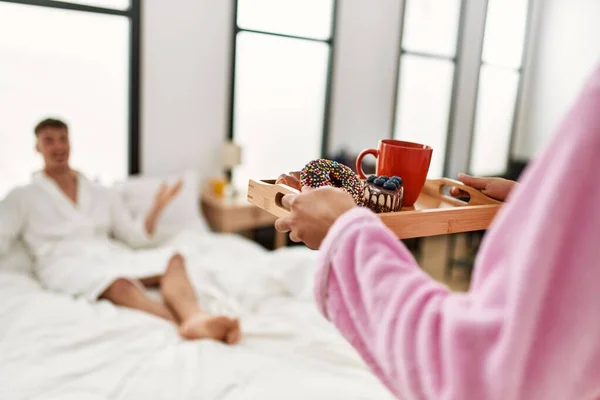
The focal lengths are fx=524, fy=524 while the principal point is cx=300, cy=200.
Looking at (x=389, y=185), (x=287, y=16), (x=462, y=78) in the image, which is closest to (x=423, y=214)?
(x=389, y=185)

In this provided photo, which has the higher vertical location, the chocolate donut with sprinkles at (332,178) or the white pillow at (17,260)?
the chocolate donut with sprinkles at (332,178)

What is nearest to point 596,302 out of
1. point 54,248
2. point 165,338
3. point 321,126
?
point 165,338

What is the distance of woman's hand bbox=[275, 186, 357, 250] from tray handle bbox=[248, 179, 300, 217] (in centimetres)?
6

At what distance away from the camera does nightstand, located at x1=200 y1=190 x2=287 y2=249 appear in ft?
7.68

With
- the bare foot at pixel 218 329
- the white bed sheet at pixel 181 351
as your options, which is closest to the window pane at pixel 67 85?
the white bed sheet at pixel 181 351

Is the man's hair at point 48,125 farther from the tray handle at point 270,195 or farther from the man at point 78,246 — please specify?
the tray handle at point 270,195

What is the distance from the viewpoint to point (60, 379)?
1123mm

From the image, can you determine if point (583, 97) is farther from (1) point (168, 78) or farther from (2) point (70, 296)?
(1) point (168, 78)

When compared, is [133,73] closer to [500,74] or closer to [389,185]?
[500,74]

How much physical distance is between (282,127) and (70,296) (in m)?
1.24

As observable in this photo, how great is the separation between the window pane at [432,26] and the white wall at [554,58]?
198 millimetres

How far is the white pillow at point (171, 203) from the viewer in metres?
2.11

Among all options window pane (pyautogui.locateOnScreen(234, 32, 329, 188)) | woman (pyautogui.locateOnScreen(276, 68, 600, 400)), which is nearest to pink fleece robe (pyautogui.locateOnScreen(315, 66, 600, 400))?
woman (pyautogui.locateOnScreen(276, 68, 600, 400))

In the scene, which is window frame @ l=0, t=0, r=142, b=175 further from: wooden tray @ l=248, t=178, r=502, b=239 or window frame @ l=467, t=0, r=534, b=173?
wooden tray @ l=248, t=178, r=502, b=239
